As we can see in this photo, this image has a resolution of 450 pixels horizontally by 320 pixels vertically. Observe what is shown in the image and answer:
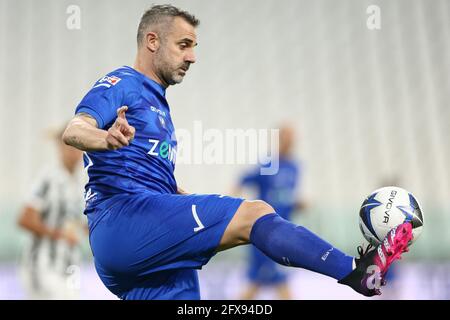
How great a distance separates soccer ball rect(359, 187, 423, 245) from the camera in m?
3.31

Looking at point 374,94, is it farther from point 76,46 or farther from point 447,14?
point 76,46

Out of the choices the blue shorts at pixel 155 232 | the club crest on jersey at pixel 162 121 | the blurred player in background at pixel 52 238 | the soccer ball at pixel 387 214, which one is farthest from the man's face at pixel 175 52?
the blurred player in background at pixel 52 238

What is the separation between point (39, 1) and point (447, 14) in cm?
468

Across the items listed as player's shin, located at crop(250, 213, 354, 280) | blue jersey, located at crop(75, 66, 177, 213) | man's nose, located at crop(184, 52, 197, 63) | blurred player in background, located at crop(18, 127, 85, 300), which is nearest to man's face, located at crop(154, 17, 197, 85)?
man's nose, located at crop(184, 52, 197, 63)

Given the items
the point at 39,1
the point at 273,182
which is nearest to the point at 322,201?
the point at 273,182

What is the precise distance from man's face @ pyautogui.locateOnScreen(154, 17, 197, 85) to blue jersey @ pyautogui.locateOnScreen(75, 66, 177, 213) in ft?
0.63

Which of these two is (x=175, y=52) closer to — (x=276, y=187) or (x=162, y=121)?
(x=162, y=121)

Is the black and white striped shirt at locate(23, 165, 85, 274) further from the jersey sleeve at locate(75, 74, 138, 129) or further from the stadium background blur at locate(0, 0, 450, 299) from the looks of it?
the jersey sleeve at locate(75, 74, 138, 129)

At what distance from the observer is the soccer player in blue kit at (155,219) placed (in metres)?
2.96

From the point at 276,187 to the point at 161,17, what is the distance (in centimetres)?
379

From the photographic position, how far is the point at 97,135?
2.83m

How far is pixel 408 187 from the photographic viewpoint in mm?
8102
